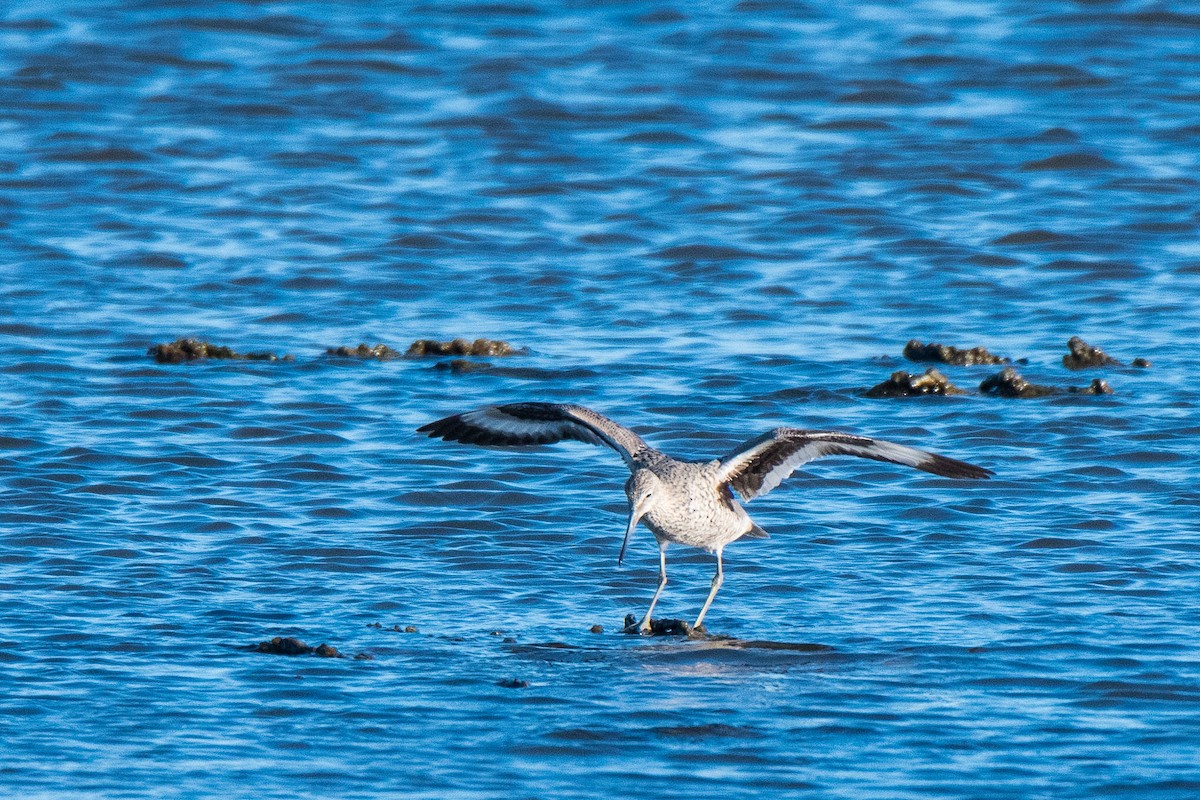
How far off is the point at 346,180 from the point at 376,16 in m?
6.14

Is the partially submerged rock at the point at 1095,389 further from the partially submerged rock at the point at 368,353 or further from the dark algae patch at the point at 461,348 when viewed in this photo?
the partially submerged rock at the point at 368,353

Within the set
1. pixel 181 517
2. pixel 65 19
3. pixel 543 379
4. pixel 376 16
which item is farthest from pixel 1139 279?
pixel 65 19

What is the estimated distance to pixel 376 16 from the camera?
73.9 feet

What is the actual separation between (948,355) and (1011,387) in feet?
2.71

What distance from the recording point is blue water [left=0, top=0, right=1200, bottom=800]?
6578mm

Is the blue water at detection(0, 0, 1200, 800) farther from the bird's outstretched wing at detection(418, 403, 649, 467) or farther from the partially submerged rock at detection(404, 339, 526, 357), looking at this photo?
the bird's outstretched wing at detection(418, 403, 649, 467)

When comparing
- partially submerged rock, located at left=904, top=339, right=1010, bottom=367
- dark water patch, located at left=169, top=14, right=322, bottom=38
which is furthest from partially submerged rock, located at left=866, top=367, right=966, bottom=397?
dark water patch, located at left=169, top=14, right=322, bottom=38

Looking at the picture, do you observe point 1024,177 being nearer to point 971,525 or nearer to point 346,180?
point 346,180

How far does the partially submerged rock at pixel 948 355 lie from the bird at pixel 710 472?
3.90 m

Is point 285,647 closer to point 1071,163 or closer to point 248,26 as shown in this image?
point 1071,163

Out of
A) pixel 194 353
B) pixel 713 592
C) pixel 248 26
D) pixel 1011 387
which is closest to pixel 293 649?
pixel 713 592

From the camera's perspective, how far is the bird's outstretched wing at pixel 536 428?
830 centimetres

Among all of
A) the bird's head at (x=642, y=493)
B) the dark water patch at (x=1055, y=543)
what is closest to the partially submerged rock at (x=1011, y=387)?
the dark water patch at (x=1055, y=543)

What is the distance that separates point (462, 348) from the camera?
1209 centimetres
